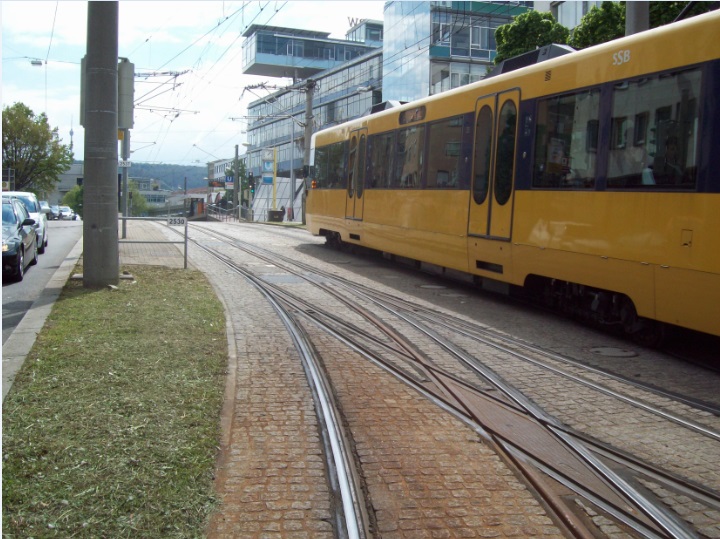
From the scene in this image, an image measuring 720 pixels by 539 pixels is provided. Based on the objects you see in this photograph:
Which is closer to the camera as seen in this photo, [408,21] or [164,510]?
[164,510]

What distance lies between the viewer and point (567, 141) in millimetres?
8922

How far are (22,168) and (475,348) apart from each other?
53873mm

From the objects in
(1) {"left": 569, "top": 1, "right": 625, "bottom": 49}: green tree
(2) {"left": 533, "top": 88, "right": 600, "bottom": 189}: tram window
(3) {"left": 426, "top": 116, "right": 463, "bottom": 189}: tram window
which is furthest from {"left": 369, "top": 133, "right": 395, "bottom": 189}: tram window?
(2) {"left": 533, "top": 88, "right": 600, "bottom": 189}: tram window

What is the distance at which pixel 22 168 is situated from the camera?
54406mm

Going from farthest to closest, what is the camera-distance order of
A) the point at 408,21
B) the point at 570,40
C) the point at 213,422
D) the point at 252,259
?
the point at 408,21, the point at 570,40, the point at 252,259, the point at 213,422

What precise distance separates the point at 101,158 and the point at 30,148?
1915 inches

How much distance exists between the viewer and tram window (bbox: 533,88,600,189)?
845 centimetres

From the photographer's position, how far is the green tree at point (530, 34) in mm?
20422

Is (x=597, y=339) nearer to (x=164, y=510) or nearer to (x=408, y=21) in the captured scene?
(x=164, y=510)

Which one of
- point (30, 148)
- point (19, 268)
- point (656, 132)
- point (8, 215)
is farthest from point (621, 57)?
point (30, 148)

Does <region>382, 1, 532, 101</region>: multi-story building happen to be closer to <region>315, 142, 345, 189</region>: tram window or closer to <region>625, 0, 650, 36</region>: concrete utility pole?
<region>315, 142, 345, 189</region>: tram window

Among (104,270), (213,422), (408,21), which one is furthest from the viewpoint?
(408,21)

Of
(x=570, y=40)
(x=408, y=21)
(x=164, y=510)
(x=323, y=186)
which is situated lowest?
(x=164, y=510)

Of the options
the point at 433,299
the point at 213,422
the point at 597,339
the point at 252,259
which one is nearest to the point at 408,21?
the point at 252,259
